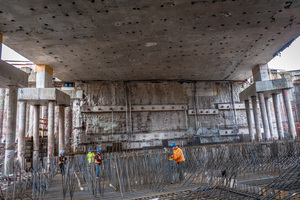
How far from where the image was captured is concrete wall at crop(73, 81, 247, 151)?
A: 20703 mm

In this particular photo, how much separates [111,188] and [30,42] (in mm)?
9746

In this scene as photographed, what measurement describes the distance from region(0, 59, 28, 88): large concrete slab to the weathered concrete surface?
5.71ft

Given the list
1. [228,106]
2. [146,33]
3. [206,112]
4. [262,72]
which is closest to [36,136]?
[146,33]

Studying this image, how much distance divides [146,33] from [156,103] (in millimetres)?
10707

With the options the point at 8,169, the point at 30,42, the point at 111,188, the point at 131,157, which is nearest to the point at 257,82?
the point at 131,157

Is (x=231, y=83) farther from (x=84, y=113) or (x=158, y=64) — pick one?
(x=84, y=113)

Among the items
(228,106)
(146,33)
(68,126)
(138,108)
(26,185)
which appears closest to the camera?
(26,185)

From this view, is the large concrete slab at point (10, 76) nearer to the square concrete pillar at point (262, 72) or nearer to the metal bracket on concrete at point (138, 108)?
the metal bracket on concrete at point (138, 108)

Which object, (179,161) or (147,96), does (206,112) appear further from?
(179,161)

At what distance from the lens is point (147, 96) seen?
72.1ft

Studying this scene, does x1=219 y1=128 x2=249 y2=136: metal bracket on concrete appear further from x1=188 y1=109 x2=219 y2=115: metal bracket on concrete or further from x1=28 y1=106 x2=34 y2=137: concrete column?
x1=28 y1=106 x2=34 y2=137: concrete column

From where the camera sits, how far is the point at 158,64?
1738cm

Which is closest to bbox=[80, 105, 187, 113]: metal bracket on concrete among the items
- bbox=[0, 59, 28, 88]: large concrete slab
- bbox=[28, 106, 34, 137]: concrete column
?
bbox=[28, 106, 34, 137]: concrete column

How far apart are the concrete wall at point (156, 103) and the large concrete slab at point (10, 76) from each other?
835 cm
